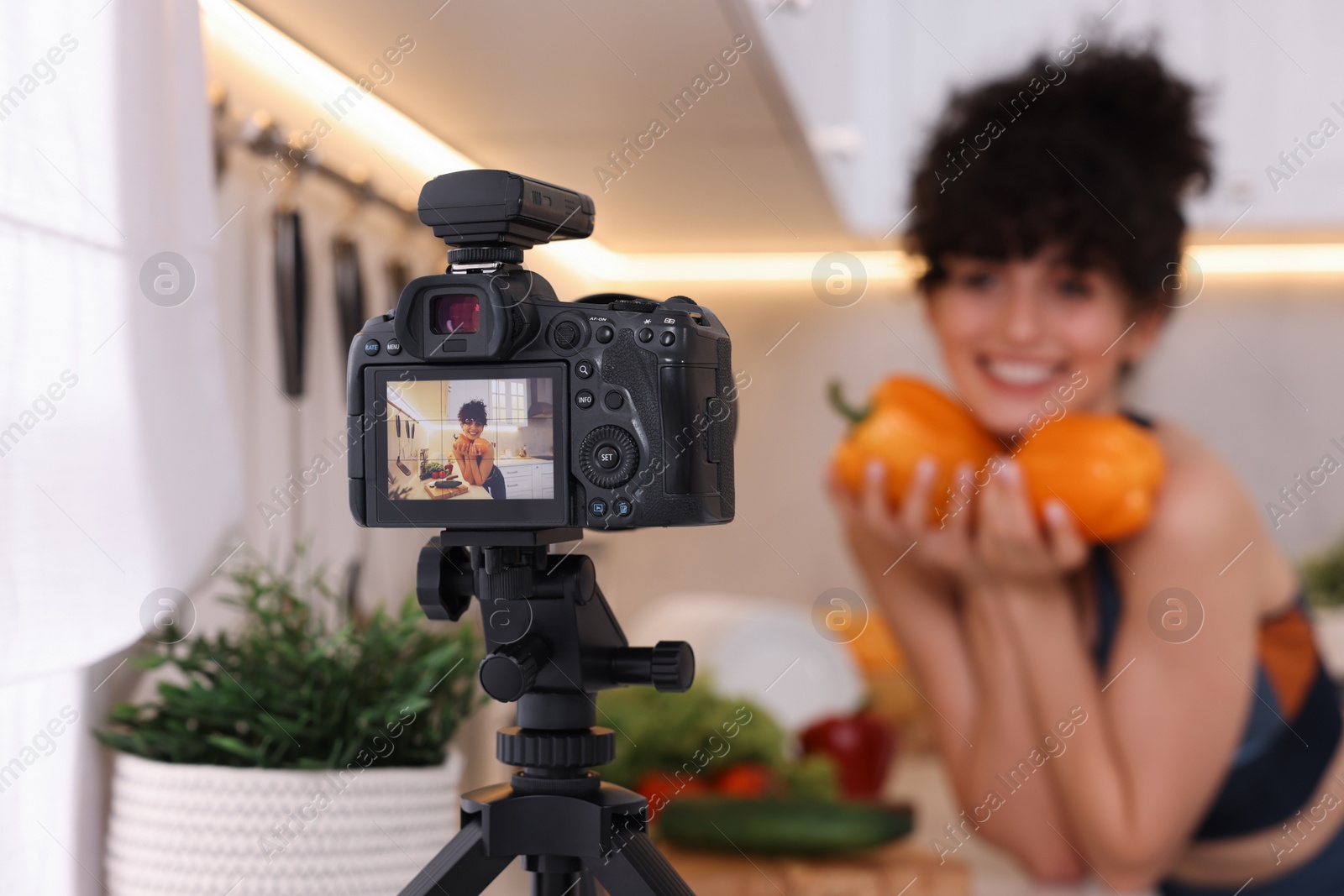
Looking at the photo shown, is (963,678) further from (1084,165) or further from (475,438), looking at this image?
(475,438)

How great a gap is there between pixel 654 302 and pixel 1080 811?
1063 mm

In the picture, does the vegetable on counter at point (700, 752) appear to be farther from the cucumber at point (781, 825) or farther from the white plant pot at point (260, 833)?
the white plant pot at point (260, 833)

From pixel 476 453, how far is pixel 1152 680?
108cm

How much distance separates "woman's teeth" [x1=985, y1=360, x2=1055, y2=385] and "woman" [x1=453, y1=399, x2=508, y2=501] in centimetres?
106

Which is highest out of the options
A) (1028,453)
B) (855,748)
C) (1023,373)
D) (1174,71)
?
(1174,71)

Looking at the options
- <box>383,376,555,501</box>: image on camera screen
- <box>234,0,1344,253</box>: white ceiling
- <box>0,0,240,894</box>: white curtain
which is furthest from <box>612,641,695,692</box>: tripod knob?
<box>234,0,1344,253</box>: white ceiling

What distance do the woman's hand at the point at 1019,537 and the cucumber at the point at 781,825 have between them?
1.06 feet

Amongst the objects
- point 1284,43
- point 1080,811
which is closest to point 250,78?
point 1080,811

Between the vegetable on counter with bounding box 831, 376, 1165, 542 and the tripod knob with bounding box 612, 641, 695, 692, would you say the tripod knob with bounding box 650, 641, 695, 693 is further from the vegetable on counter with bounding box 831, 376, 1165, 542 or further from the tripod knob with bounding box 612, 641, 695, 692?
the vegetable on counter with bounding box 831, 376, 1165, 542

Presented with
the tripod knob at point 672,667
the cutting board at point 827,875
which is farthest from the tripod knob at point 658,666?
the cutting board at point 827,875

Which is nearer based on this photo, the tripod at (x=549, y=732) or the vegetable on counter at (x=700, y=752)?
the tripod at (x=549, y=732)

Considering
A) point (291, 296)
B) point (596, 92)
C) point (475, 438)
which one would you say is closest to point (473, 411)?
point (475, 438)

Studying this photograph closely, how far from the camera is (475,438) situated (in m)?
0.57

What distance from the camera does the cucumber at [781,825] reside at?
1272mm
